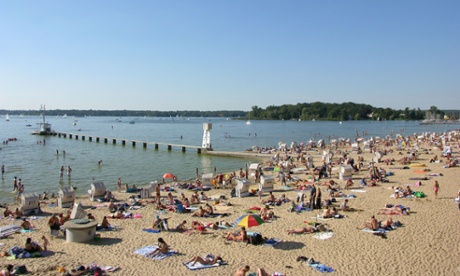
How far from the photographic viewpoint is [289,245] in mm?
11914

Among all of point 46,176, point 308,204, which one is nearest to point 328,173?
point 308,204

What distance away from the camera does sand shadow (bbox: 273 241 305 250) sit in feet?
38.5

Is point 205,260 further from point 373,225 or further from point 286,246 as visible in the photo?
point 373,225

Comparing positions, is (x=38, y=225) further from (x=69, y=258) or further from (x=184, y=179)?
(x=184, y=179)

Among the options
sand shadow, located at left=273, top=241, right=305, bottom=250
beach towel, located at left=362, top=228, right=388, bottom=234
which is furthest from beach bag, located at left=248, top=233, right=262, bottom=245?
beach towel, located at left=362, top=228, right=388, bottom=234

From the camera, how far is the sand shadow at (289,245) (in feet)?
38.5

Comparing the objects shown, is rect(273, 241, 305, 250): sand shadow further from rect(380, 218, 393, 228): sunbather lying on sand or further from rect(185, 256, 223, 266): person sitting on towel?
rect(380, 218, 393, 228): sunbather lying on sand

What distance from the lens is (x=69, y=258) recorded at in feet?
36.2

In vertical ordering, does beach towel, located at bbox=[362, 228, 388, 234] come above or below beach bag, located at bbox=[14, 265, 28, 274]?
above

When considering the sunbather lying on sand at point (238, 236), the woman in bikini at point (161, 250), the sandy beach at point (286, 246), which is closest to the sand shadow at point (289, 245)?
the sandy beach at point (286, 246)

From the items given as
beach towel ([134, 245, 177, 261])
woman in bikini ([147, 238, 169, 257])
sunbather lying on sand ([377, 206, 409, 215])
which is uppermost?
sunbather lying on sand ([377, 206, 409, 215])

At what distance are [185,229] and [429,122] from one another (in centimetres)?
16953

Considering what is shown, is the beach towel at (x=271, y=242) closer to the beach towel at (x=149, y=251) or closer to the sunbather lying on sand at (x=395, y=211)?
the beach towel at (x=149, y=251)

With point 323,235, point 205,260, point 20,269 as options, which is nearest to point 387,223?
point 323,235
